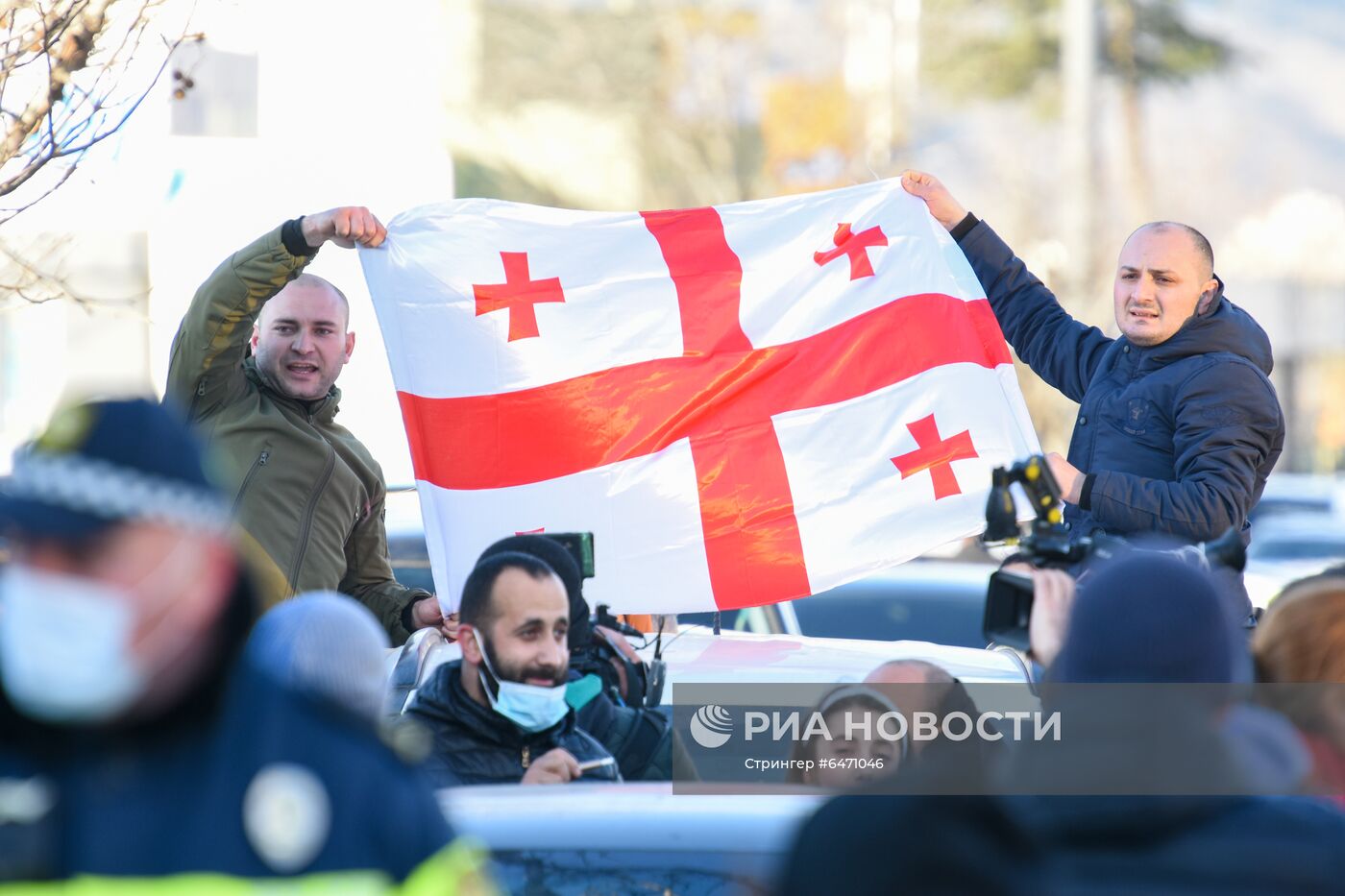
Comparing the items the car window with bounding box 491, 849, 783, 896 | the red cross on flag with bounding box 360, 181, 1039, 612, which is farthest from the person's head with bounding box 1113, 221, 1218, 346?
the car window with bounding box 491, 849, 783, 896

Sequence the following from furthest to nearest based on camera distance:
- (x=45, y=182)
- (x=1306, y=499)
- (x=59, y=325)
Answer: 1. (x=59, y=325)
2. (x=1306, y=499)
3. (x=45, y=182)

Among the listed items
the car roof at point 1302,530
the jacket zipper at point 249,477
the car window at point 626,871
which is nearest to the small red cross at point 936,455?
the jacket zipper at point 249,477

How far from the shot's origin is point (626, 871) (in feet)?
8.98

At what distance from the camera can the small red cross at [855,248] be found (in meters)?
5.40

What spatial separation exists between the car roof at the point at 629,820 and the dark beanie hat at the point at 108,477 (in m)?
1.06

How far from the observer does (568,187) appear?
3388 centimetres

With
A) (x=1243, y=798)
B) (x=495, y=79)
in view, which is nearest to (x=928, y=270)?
(x=1243, y=798)

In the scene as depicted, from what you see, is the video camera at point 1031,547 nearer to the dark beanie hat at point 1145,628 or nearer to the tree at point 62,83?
the dark beanie hat at point 1145,628

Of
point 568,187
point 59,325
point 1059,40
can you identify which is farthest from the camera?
point 568,187

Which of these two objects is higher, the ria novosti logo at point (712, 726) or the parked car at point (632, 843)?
the parked car at point (632, 843)

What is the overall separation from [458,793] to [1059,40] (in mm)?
30173

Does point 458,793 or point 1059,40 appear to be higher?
point 1059,40

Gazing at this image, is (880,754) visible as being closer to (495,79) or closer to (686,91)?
(686,91)

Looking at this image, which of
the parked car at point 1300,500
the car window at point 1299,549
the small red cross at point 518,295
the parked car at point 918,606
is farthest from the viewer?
the parked car at point 1300,500
